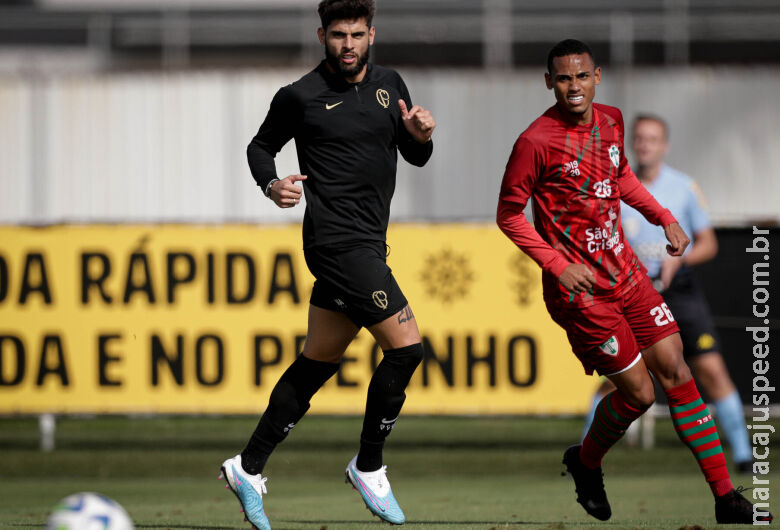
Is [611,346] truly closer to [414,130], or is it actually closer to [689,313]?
[414,130]

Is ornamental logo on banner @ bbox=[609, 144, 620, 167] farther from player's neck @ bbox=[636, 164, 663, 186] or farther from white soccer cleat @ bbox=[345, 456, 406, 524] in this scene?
player's neck @ bbox=[636, 164, 663, 186]

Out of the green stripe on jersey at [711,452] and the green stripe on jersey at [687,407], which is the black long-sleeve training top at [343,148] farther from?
the green stripe on jersey at [711,452]

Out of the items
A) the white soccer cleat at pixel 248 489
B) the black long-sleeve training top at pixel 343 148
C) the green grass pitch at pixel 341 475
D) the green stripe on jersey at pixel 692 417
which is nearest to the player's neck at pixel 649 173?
the green grass pitch at pixel 341 475

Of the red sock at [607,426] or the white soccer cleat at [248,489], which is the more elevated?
the red sock at [607,426]

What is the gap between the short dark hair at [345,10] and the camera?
628 cm

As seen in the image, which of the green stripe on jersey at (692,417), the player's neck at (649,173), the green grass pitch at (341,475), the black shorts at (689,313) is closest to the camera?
the green stripe on jersey at (692,417)

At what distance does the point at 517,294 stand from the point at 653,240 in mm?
2155

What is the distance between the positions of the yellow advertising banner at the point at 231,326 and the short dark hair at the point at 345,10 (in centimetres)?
568

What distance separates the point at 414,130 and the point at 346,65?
457mm

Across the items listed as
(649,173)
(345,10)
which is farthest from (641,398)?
(649,173)

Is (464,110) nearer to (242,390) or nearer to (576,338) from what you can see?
(242,390)

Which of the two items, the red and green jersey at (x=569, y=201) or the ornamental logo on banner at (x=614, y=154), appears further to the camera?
the ornamental logo on banner at (x=614, y=154)

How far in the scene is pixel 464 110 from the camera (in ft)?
66.2

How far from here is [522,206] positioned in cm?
647
